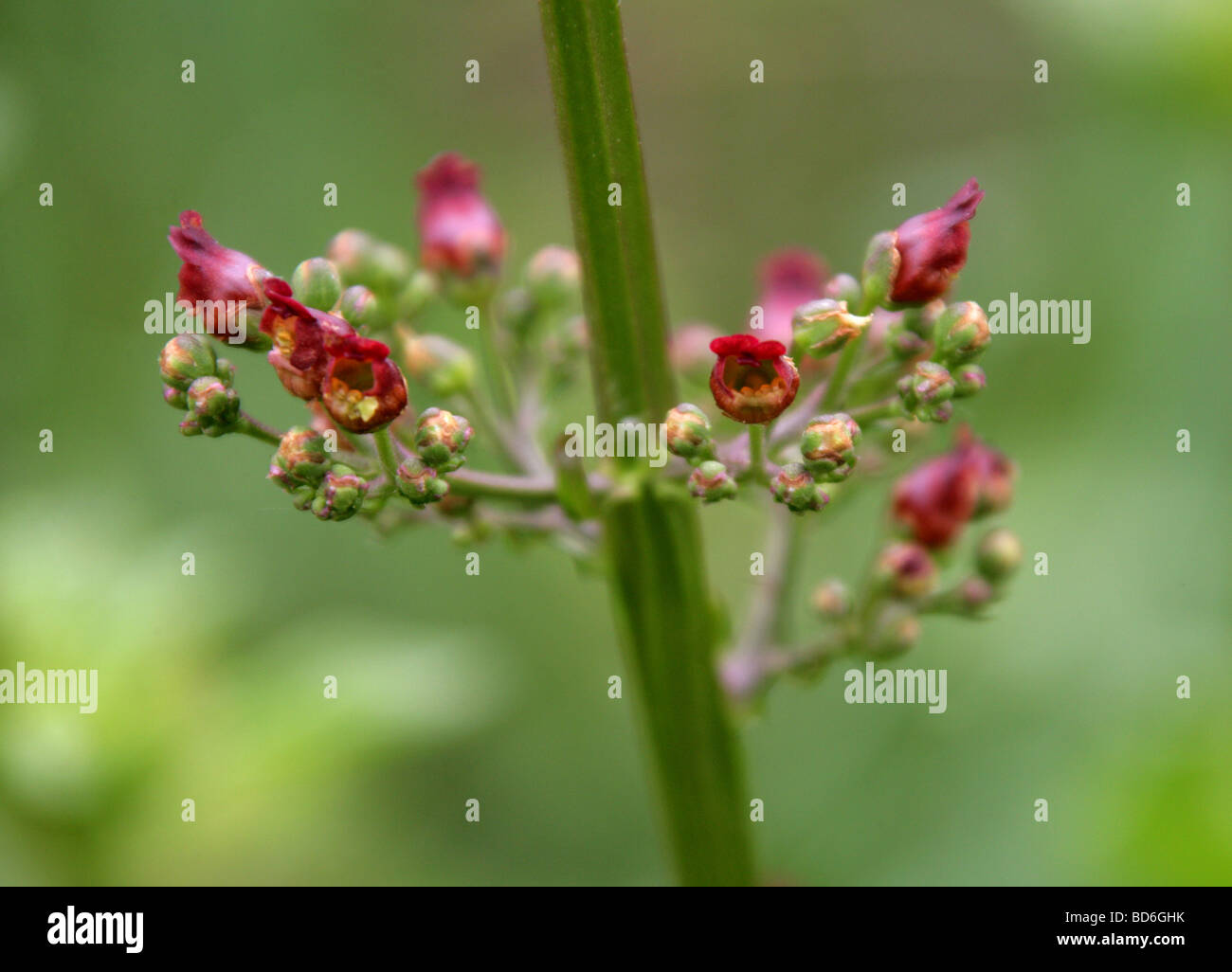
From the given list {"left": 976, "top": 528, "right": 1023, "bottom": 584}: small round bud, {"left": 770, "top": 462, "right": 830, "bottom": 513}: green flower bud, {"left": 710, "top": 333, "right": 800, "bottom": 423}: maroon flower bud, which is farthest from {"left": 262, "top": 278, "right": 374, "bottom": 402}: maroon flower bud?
{"left": 976, "top": 528, "right": 1023, "bottom": 584}: small round bud

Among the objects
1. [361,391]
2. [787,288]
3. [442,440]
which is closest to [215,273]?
[361,391]

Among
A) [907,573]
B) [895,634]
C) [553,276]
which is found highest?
[553,276]

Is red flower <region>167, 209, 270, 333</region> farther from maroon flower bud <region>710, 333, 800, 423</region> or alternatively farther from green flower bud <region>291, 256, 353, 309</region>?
maroon flower bud <region>710, 333, 800, 423</region>

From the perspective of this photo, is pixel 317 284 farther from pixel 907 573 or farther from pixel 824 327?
pixel 907 573

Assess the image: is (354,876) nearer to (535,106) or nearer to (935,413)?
(935,413)

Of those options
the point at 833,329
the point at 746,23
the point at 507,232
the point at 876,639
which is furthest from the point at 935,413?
the point at 746,23
